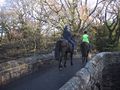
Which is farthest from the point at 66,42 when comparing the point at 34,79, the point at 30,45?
the point at 30,45

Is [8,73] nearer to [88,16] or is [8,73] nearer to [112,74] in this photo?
[112,74]

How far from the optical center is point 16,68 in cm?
1450

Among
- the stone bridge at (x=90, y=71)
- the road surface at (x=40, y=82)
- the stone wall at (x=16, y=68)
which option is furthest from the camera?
the stone wall at (x=16, y=68)

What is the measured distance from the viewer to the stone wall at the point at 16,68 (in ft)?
43.1

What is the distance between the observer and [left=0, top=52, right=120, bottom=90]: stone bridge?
1069 cm

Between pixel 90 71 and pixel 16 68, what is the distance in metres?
3.58

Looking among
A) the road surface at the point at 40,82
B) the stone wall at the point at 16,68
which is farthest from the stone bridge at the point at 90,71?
the road surface at the point at 40,82

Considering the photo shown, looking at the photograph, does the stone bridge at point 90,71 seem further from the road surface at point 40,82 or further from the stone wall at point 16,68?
the road surface at point 40,82

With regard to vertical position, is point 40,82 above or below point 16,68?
below

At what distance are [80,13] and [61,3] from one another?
246 cm

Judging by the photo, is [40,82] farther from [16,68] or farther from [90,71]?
[90,71]

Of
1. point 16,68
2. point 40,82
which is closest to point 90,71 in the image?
point 40,82

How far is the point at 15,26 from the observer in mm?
38875

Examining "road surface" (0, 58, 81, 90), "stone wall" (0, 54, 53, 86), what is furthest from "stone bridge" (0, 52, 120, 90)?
"road surface" (0, 58, 81, 90)
